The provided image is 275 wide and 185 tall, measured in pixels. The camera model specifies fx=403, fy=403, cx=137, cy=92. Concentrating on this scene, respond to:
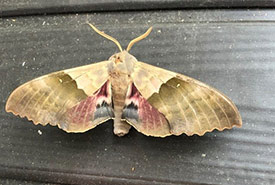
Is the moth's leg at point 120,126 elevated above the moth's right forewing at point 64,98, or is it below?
below

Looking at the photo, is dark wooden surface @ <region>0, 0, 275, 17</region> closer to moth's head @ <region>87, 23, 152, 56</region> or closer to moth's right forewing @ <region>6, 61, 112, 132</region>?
moth's head @ <region>87, 23, 152, 56</region>

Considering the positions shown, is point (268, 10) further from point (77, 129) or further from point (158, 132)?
point (77, 129)

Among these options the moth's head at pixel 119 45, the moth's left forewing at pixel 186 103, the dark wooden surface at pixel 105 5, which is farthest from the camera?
the dark wooden surface at pixel 105 5

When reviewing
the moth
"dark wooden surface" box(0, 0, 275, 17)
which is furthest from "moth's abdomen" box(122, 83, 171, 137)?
"dark wooden surface" box(0, 0, 275, 17)

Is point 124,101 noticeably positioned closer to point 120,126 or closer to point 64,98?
point 120,126

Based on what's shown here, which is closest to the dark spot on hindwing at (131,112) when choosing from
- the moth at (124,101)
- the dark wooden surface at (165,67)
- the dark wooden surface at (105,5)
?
the moth at (124,101)

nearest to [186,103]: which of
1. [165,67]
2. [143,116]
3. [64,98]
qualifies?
[143,116]

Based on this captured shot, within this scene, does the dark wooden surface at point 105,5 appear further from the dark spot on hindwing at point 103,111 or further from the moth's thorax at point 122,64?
the dark spot on hindwing at point 103,111

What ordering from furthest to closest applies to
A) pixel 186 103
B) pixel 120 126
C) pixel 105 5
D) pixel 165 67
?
pixel 105 5
pixel 165 67
pixel 120 126
pixel 186 103
